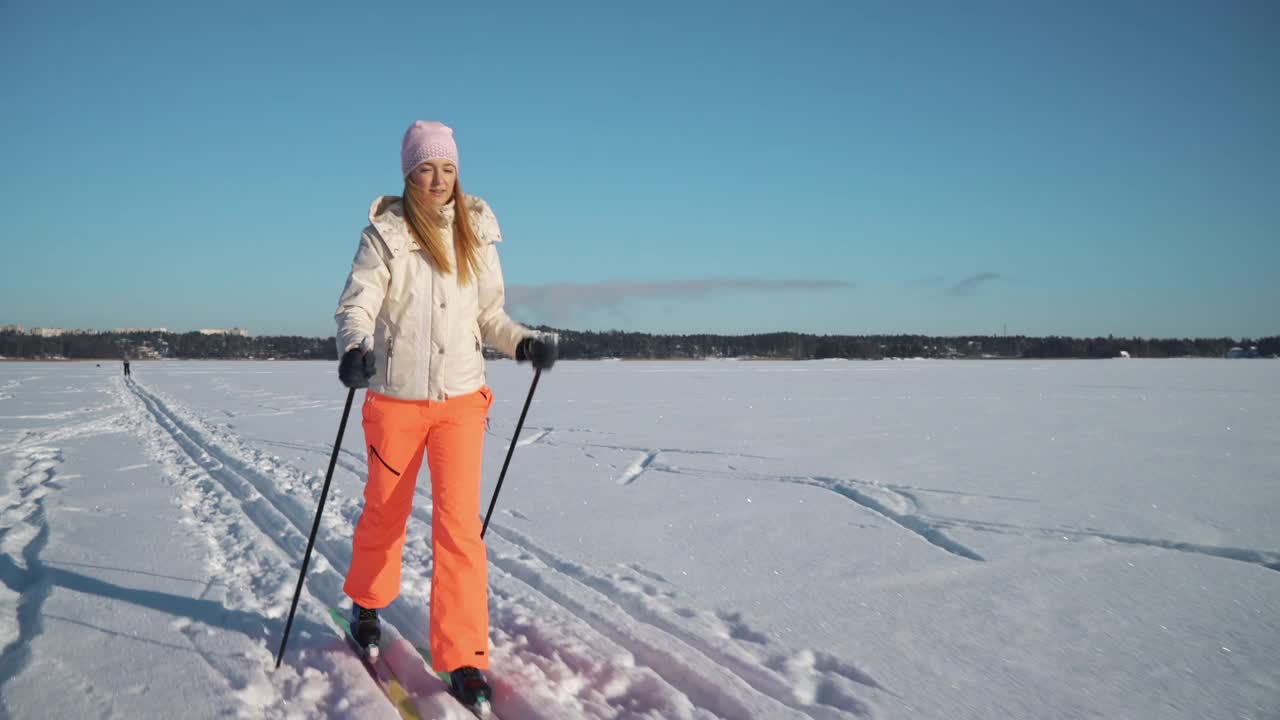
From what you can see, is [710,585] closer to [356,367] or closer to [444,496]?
[444,496]

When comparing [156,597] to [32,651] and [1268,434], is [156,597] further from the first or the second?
[1268,434]

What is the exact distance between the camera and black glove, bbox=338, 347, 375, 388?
192 cm

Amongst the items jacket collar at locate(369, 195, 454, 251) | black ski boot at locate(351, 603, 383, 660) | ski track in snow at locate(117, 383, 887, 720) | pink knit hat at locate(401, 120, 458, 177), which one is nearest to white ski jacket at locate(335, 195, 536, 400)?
jacket collar at locate(369, 195, 454, 251)

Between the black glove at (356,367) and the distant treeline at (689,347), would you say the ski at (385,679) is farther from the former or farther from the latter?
the distant treeline at (689,347)

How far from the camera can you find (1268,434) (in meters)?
7.73

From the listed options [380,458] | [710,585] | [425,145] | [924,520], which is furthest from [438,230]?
[924,520]

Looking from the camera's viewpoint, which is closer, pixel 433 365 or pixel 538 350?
pixel 433 365

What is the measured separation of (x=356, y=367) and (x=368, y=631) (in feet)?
3.05

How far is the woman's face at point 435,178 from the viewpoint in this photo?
2150 millimetres

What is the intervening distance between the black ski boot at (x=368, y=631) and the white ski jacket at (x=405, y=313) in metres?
0.78

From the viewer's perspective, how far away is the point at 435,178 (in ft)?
7.09

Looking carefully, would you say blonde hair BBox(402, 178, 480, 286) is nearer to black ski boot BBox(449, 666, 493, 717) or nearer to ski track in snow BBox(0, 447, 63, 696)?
black ski boot BBox(449, 666, 493, 717)

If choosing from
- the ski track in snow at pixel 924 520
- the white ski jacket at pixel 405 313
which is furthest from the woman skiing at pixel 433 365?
the ski track in snow at pixel 924 520

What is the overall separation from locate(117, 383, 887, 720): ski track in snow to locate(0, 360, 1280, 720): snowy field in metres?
0.01
